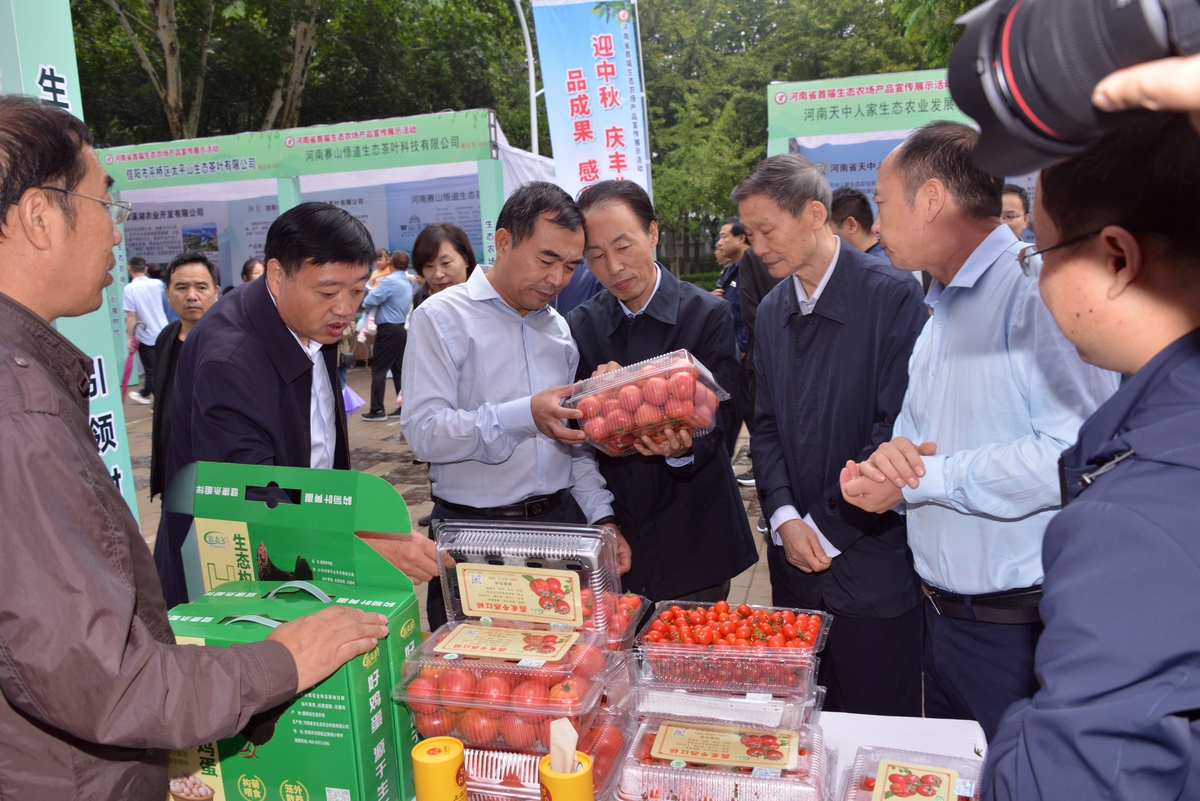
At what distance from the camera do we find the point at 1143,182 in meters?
0.81

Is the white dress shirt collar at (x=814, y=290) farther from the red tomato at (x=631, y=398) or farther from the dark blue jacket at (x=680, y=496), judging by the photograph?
the red tomato at (x=631, y=398)

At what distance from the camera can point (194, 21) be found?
1578 centimetres

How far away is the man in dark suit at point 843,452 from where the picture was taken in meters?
2.35

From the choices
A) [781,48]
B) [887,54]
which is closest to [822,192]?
[887,54]

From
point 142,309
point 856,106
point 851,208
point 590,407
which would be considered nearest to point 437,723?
point 590,407

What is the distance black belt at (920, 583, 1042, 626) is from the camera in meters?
1.80

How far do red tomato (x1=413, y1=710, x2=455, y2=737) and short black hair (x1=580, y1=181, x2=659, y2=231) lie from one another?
5.83ft

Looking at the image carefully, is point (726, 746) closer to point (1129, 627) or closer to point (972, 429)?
point (1129, 627)

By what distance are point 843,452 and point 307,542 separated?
5.08ft

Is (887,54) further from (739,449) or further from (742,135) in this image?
(739,449)

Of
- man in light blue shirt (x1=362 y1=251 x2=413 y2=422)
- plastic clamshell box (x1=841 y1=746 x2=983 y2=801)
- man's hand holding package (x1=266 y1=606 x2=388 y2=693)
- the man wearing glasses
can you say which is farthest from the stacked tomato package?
man in light blue shirt (x1=362 y1=251 x2=413 y2=422)

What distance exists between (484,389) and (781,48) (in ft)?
73.6

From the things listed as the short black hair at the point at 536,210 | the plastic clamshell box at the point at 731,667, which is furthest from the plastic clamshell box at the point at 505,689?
the short black hair at the point at 536,210

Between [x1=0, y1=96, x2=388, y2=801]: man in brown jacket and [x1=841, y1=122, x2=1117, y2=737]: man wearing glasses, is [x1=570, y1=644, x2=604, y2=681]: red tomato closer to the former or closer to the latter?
[x1=0, y1=96, x2=388, y2=801]: man in brown jacket
